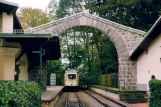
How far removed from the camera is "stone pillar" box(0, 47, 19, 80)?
14.4 meters

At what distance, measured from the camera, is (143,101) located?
18.0 metres

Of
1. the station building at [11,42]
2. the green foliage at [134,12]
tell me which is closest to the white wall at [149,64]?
the station building at [11,42]

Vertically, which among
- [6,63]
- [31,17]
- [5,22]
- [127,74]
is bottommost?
[127,74]

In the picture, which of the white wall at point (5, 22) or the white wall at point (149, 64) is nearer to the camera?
the white wall at point (5, 22)

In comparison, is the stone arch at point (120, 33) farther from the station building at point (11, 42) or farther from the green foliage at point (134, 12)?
the green foliage at point (134, 12)

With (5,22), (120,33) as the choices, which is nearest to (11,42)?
(5,22)

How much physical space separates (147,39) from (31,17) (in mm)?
28172

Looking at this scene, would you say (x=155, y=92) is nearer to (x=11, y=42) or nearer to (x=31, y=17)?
(x=11, y=42)

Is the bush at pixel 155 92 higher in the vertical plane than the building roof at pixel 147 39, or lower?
lower

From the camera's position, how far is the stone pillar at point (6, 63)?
1436cm

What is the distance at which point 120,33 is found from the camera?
22562 mm

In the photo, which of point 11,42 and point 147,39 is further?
point 147,39

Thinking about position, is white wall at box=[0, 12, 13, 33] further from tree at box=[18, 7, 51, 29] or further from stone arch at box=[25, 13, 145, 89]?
tree at box=[18, 7, 51, 29]

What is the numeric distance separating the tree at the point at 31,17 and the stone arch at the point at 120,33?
2224cm
